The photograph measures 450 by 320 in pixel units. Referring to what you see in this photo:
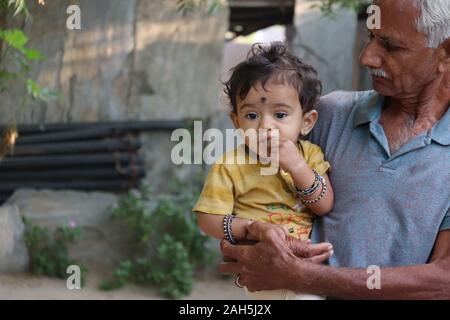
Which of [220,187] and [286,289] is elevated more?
[220,187]

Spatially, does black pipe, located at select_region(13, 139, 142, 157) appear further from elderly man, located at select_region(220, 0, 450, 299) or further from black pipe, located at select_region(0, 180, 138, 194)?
elderly man, located at select_region(220, 0, 450, 299)

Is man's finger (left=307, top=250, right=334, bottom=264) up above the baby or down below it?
below

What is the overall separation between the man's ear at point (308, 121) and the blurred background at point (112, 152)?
9.55ft

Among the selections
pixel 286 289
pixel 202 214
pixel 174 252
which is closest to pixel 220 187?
pixel 202 214

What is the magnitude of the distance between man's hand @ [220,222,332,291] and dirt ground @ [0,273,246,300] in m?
2.94

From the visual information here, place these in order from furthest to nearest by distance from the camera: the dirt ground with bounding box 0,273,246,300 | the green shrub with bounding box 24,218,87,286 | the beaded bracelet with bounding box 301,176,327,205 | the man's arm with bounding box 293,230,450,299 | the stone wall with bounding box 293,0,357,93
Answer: the stone wall with bounding box 293,0,357,93 → the green shrub with bounding box 24,218,87,286 → the dirt ground with bounding box 0,273,246,300 → the beaded bracelet with bounding box 301,176,327,205 → the man's arm with bounding box 293,230,450,299

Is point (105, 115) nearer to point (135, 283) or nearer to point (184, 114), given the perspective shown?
point (184, 114)

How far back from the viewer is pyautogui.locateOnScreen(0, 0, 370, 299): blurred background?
5703mm

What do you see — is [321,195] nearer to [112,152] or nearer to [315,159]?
[315,159]

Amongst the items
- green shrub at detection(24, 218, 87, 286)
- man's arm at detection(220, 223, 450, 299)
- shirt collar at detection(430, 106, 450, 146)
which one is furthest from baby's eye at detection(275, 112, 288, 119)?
green shrub at detection(24, 218, 87, 286)

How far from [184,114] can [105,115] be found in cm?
58

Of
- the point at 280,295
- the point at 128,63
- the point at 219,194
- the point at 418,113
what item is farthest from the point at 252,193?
the point at 128,63

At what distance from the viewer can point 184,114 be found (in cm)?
634

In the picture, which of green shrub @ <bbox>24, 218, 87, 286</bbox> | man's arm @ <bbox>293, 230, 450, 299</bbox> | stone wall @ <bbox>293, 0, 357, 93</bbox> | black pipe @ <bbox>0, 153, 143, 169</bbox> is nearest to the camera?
man's arm @ <bbox>293, 230, 450, 299</bbox>
